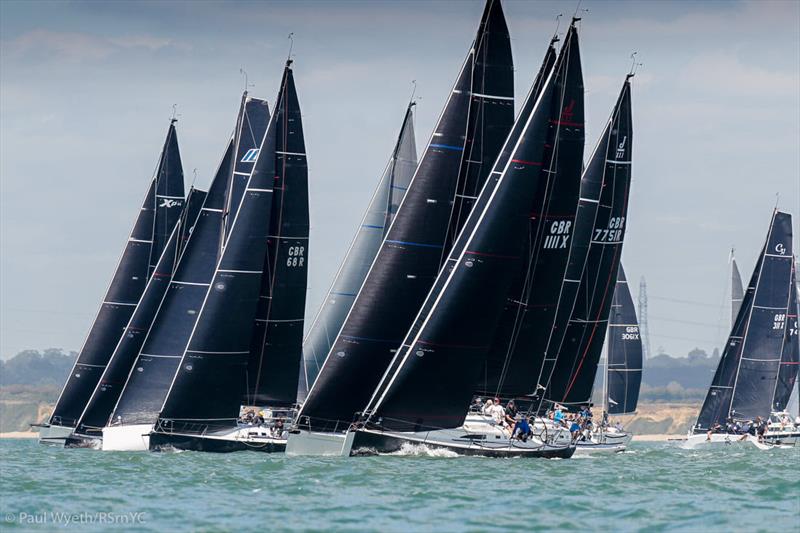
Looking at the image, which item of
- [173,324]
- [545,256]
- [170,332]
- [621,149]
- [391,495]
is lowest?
[391,495]

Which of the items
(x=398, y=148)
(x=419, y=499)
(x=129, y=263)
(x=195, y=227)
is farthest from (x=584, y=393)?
(x=419, y=499)

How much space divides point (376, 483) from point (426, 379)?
7591 millimetres

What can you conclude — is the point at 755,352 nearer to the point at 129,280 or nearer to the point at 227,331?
the point at 129,280

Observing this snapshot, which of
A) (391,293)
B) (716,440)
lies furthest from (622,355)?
(391,293)

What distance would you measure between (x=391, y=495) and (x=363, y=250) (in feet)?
83.0

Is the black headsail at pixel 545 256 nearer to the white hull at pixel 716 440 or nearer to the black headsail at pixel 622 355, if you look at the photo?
the white hull at pixel 716 440

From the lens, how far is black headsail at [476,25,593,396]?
151ft

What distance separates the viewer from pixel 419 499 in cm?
3262

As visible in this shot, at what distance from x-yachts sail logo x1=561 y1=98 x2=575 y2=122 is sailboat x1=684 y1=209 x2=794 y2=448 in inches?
1326

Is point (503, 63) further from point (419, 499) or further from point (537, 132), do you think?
point (419, 499)

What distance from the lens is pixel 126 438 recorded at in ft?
173

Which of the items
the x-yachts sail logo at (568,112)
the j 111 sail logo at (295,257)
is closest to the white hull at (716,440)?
the j 111 sail logo at (295,257)

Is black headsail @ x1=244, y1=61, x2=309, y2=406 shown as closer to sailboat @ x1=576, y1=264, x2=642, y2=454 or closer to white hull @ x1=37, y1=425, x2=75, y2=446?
white hull @ x1=37, y1=425, x2=75, y2=446

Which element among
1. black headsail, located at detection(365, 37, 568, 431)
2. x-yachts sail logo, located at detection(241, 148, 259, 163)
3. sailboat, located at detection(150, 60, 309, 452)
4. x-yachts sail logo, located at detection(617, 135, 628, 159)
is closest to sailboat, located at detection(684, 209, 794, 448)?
x-yachts sail logo, located at detection(617, 135, 628, 159)
